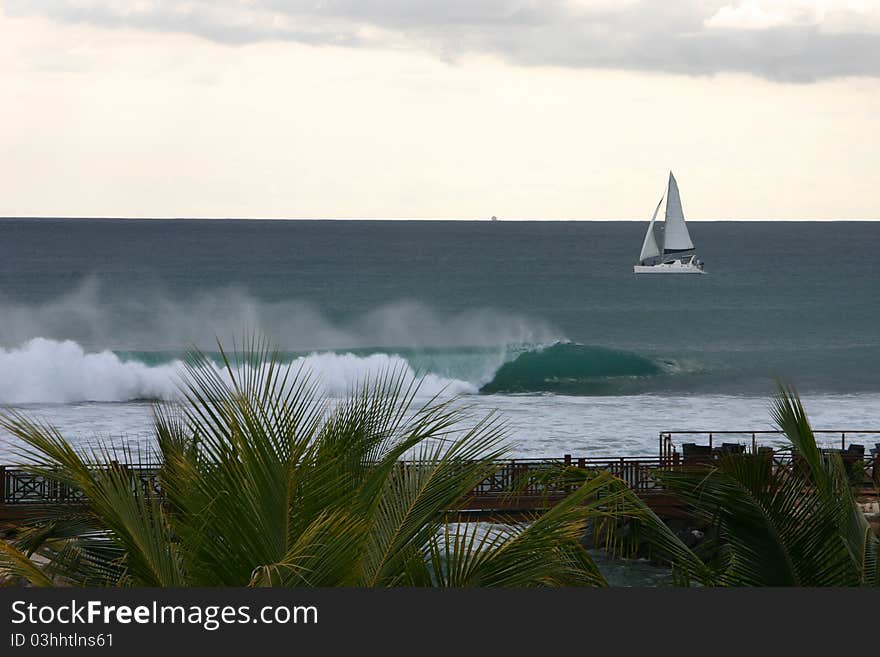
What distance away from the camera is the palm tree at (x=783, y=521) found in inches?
211

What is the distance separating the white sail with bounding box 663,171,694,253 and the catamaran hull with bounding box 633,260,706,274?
1.40 metres

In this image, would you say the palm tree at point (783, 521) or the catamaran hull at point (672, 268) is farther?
the catamaran hull at point (672, 268)

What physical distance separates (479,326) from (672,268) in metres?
24.1

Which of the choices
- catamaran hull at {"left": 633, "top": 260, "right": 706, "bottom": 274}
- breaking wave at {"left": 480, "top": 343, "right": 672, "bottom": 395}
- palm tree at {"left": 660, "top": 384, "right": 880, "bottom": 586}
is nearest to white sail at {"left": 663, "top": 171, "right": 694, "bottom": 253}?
catamaran hull at {"left": 633, "top": 260, "right": 706, "bottom": 274}

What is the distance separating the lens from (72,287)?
306ft

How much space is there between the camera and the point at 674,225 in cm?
9531

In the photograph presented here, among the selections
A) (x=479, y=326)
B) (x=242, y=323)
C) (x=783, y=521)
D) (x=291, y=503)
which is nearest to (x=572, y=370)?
(x=479, y=326)

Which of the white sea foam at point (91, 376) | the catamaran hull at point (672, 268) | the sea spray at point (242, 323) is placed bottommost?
the white sea foam at point (91, 376)

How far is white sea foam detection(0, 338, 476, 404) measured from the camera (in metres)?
49.1

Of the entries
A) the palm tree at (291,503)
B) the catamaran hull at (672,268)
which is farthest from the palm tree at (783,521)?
the catamaran hull at (672,268)

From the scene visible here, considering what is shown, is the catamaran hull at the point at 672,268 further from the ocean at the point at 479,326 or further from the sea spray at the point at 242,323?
the sea spray at the point at 242,323

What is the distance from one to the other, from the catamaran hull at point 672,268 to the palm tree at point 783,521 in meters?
93.8

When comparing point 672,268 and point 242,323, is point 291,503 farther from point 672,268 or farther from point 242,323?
point 672,268

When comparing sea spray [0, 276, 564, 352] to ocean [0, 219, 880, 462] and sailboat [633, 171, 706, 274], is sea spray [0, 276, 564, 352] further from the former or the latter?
sailboat [633, 171, 706, 274]
